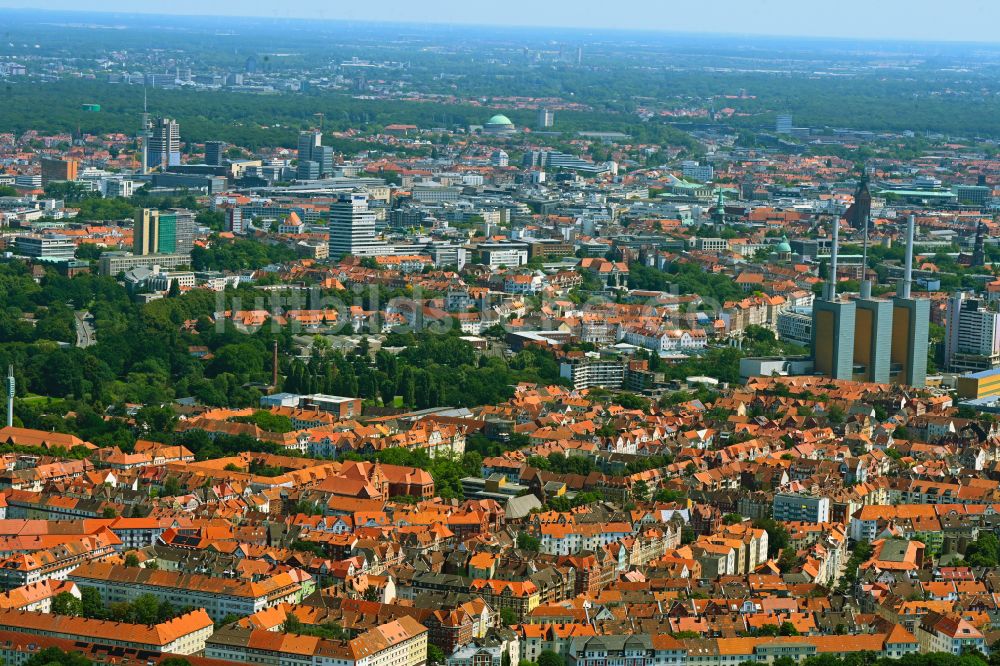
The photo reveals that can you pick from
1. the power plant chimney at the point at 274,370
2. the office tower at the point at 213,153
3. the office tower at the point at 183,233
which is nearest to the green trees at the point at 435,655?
the power plant chimney at the point at 274,370

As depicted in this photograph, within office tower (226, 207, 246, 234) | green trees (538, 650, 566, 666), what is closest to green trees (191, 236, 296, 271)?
office tower (226, 207, 246, 234)

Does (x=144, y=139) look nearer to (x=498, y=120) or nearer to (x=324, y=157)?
(x=324, y=157)

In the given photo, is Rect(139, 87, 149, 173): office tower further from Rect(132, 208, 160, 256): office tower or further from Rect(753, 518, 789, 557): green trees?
Rect(753, 518, 789, 557): green trees

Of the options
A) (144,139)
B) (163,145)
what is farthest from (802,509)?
(163,145)

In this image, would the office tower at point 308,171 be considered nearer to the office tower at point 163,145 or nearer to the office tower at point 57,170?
the office tower at point 163,145

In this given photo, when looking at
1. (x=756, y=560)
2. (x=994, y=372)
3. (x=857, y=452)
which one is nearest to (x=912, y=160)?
(x=994, y=372)

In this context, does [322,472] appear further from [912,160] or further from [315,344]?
[912,160]
